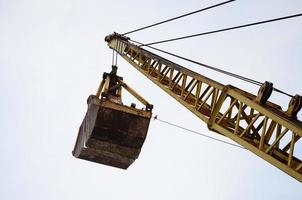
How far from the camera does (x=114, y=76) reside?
1348 cm

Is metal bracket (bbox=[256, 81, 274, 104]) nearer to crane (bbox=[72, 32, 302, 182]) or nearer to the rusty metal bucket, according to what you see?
crane (bbox=[72, 32, 302, 182])

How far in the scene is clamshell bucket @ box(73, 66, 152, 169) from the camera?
11.3 metres

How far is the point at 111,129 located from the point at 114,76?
97.5 inches

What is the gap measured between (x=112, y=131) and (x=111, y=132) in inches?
1.7

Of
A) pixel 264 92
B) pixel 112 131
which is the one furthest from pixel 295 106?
pixel 112 131

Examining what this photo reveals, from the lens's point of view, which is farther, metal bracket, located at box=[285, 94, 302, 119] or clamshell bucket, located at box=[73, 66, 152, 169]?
clamshell bucket, located at box=[73, 66, 152, 169]

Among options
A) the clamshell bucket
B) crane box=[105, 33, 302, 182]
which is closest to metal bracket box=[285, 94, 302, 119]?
crane box=[105, 33, 302, 182]

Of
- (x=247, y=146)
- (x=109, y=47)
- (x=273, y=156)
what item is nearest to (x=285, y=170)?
(x=273, y=156)

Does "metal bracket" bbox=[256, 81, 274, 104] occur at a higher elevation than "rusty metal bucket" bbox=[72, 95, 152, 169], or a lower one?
higher

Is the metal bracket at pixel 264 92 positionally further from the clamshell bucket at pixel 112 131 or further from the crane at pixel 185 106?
the clamshell bucket at pixel 112 131

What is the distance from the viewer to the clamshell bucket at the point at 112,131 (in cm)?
1134

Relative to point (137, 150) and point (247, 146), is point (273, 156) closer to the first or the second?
point (247, 146)

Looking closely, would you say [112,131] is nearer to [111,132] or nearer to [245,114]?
[111,132]

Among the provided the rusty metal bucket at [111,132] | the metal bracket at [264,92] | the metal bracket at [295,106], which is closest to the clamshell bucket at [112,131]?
the rusty metal bucket at [111,132]
